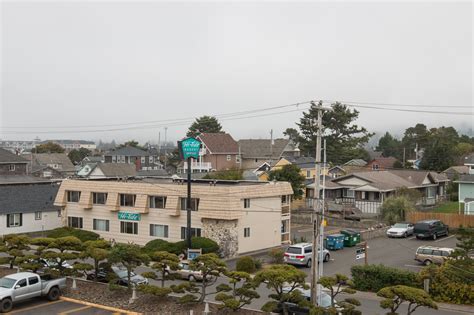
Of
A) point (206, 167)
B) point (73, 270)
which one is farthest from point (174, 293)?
point (206, 167)

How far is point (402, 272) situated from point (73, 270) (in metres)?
17.7

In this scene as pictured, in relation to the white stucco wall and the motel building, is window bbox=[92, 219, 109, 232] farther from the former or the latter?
the white stucco wall

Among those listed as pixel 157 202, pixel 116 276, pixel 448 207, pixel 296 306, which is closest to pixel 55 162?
pixel 157 202

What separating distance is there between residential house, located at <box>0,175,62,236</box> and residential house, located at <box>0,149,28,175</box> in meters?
20.1

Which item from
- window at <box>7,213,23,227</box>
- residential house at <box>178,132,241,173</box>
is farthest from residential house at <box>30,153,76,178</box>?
window at <box>7,213,23,227</box>

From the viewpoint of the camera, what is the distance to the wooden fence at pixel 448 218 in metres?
49.7

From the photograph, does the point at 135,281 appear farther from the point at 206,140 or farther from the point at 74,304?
the point at 206,140

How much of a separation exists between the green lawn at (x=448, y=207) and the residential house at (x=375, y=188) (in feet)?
4.62

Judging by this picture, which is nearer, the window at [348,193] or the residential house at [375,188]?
the residential house at [375,188]

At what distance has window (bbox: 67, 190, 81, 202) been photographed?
4945 cm

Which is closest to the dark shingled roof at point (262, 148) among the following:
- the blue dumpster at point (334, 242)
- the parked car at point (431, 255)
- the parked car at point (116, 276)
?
the blue dumpster at point (334, 242)

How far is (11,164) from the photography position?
73188mm

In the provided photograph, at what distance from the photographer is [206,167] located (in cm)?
8169

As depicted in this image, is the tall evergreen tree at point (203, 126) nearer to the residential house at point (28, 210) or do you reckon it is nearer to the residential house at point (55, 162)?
the residential house at point (55, 162)
